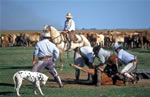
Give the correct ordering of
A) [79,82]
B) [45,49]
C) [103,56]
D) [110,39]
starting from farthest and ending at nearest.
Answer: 1. [110,39]
2. [79,82]
3. [103,56]
4. [45,49]

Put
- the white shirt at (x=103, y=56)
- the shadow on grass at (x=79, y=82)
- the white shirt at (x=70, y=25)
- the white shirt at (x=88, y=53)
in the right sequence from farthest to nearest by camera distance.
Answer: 1. the white shirt at (x=70, y=25)
2. the shadow on grass at (x=79, y=82)
3. the white shirt at (x=88, y=53)
4. the white shirt at (x=103, y=56)

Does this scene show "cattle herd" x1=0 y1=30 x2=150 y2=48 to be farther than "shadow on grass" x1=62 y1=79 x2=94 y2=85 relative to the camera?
Yes

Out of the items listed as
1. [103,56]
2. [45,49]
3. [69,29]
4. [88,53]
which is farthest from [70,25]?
[45,49]

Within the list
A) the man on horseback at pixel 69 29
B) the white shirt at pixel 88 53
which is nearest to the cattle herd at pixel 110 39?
the man on horseback at pixel 69 29

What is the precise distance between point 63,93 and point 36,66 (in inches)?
56.8

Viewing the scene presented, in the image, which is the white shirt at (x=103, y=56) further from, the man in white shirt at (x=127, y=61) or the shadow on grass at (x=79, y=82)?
the shadow on grass at (x=79, y=82)

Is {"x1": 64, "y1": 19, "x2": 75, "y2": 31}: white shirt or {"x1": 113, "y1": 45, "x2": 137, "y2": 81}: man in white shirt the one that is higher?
{"x1": 64, "y1": 19, "x2": 75, "y2": 31}: white shirt

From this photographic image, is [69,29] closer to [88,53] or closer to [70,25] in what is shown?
[70,25]

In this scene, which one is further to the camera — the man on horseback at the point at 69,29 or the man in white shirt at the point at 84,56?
the man on horseback at the point at 69,29

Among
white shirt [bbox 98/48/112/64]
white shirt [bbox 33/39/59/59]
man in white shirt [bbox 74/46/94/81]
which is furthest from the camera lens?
man in white shirt [bbox 74/46/94/81]

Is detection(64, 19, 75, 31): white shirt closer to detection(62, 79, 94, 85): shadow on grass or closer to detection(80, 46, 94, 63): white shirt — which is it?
detection(62, 79, 94, 85): shadow on grass

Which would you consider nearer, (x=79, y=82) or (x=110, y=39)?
(x=79, y=82)

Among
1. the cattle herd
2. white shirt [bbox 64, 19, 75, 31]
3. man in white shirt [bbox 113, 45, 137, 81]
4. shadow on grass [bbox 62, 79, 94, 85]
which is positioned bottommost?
the cattle herd

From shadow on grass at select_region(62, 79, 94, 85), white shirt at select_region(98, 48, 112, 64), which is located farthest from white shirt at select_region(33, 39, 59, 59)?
shadow on grass at select_region(62, 79, 94, 85)
